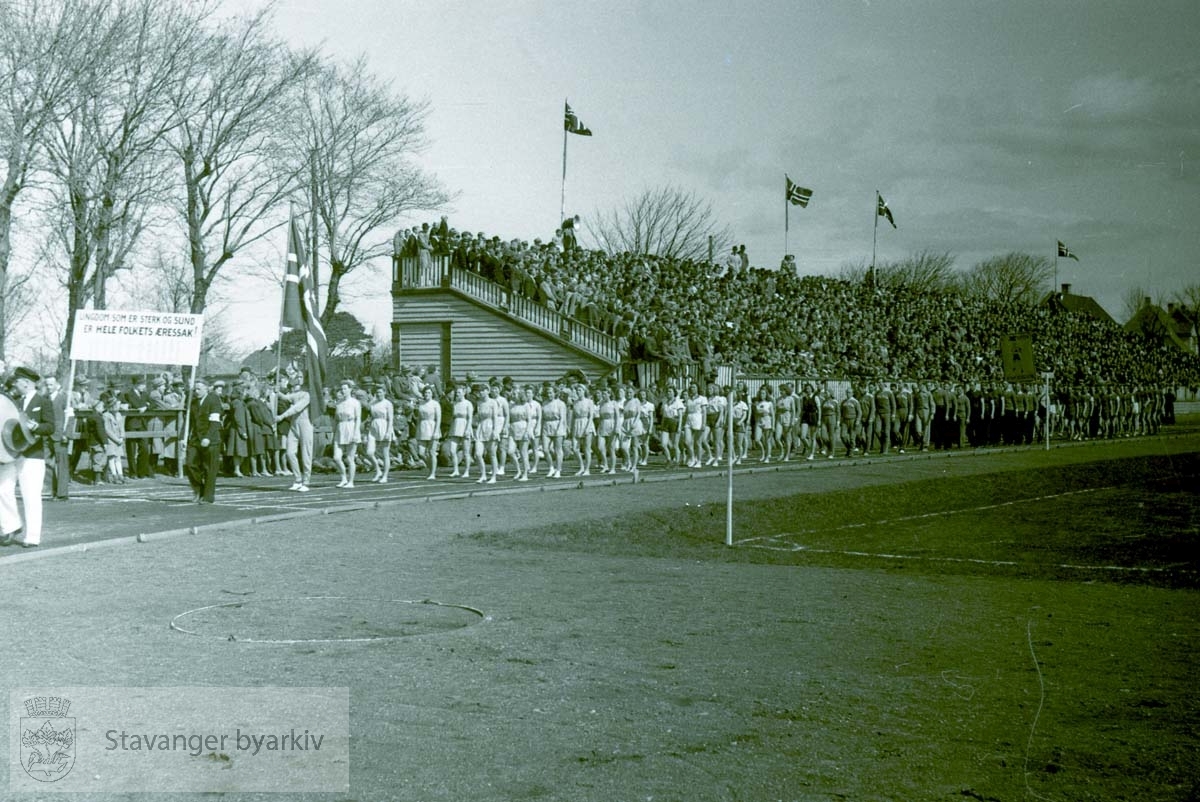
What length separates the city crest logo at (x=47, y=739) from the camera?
5.32 meters

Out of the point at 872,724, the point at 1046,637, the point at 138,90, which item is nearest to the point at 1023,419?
the point at 138,90

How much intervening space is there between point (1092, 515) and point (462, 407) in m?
11.6

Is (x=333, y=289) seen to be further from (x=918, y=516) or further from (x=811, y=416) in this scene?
Answer: (x=918, y=516)

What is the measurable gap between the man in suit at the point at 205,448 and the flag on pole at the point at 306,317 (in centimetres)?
143

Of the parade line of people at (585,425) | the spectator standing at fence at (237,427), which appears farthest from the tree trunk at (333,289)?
the spectator standing at fence at (237,427)

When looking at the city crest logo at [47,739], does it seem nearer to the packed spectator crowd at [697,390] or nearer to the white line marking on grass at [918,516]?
the white line marking on grass at [918,516]

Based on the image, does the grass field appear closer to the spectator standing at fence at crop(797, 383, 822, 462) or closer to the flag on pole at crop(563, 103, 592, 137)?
the spectator standing at fence at crop(797, 383, 822, 462)

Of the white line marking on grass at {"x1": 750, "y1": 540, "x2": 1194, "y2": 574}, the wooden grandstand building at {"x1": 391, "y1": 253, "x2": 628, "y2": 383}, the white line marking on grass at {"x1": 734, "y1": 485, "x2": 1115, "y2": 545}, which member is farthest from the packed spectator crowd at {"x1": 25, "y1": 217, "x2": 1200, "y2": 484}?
the white line marking on grass at {"x1": 750, "y1": 540, "x2": 1194, "y2": 574}

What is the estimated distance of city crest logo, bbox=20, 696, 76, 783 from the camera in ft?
17.5

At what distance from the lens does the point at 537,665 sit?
7637 millimetres

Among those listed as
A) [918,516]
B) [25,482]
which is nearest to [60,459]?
[25,482]

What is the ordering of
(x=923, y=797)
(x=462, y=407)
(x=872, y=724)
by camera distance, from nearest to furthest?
(x=923, y=797), (x=872, y=724), (x=462, y=407)

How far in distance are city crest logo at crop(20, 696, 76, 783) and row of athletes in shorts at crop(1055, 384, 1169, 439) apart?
45902mm

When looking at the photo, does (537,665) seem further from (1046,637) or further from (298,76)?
(298,76)
